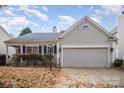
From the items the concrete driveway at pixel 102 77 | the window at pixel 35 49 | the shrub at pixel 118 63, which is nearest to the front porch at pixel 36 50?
the window at pixel 35 49

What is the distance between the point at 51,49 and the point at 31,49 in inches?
70.3

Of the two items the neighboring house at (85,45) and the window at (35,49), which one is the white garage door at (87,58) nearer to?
the neighboring house at (85,45)

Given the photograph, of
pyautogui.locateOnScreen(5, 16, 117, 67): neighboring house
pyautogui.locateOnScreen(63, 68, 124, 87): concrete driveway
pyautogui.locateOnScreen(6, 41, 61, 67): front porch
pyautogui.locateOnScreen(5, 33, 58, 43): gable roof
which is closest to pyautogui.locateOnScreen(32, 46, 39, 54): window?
pyautogui.locateOnScreen(6, 41, 61, 67): front porch

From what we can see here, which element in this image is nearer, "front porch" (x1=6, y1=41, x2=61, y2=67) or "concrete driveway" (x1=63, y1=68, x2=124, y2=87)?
"concrete driveway" (x1=63, y1=68, x2=124, y2=87)

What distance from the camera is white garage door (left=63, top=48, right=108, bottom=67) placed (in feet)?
68.8

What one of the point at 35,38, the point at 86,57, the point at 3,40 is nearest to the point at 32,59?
the point at 35,38

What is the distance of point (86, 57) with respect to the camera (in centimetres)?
2098

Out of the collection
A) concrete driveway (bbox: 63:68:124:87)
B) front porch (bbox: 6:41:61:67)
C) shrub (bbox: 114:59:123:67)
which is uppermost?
front porch (bbox: 6:41:61:67)

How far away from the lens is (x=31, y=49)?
23234 millimetres

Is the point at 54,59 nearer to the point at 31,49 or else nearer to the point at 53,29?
the point at 31,49

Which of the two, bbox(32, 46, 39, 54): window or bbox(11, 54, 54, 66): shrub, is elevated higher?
bbox(32, 46, 39, 54): window

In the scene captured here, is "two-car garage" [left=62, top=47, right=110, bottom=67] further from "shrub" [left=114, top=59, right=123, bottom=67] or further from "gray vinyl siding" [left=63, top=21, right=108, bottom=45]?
"shrub" [left=114, top=59, right=123, bottom=67]
